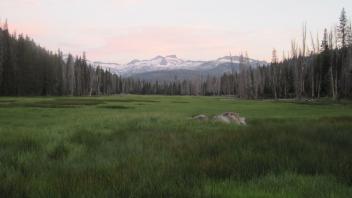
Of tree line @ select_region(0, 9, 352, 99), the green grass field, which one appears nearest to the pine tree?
tree line @ select_region(0, 9, 352, 99)

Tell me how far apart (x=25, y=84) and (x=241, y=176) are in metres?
115

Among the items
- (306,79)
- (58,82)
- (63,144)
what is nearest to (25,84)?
(58,82)

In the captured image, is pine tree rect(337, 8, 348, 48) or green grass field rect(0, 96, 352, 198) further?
pine tree rect(337, 8, 348, 48)

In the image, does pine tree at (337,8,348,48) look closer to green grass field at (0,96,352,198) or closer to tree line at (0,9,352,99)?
tree line at (0,9,352,99)

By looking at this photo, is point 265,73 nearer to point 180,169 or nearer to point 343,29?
point 343,29

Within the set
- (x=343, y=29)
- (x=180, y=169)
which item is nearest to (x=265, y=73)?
(x=343, y=29)

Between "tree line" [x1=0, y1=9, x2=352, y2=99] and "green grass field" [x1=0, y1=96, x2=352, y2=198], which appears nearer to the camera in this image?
"green grass field" [x1=0, y1=96, x2=352, y2=198]

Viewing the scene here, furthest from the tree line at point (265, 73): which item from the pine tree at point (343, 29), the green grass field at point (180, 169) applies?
the green grass field at point (180, 169)

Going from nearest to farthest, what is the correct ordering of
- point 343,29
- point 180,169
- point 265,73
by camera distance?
1. point 180,169
2. point 343,29
3. point 265,73

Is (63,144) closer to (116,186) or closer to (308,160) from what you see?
(116,186)

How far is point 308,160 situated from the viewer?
8.96 metres

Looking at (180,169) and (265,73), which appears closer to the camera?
(180,169)

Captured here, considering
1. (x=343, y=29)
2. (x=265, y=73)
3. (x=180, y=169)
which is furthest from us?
(x=265, y=73)

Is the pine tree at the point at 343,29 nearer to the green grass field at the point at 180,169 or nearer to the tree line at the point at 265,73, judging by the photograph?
the tree line at the point at 265,73
